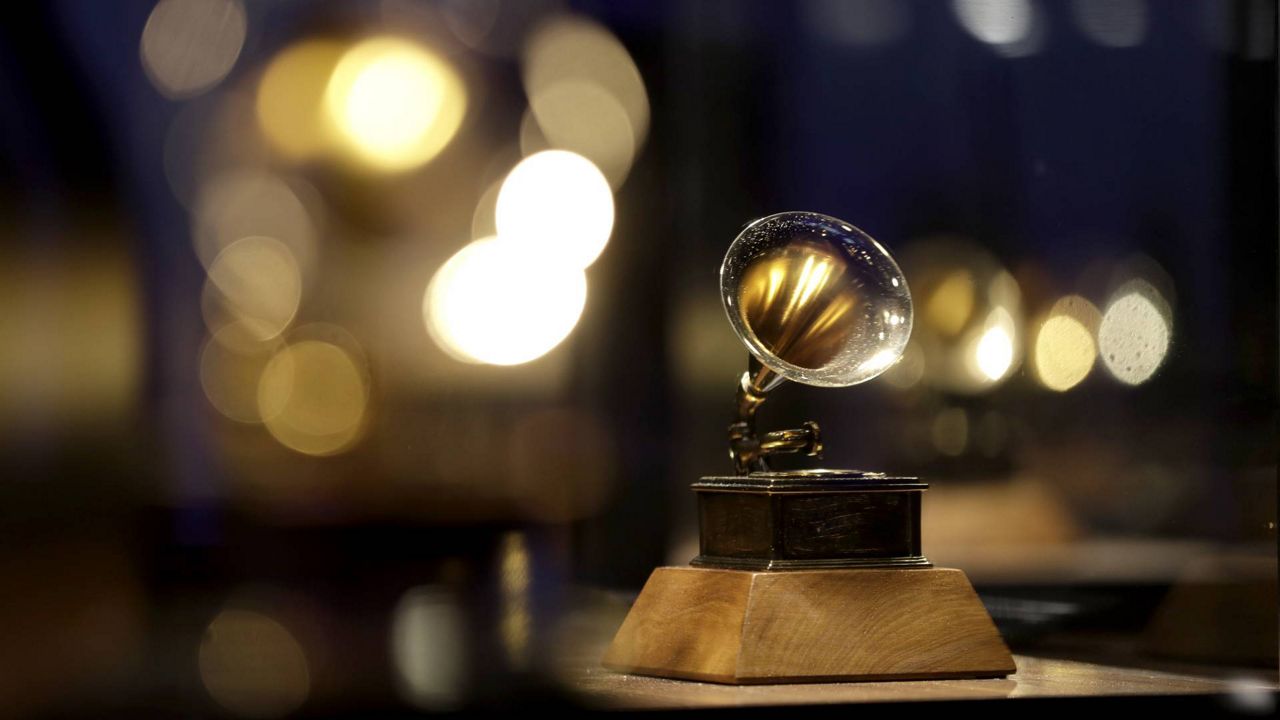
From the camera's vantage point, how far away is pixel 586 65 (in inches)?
104

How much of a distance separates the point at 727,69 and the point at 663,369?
466 mm

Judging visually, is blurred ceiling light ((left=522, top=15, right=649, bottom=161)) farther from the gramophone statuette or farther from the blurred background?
the gramophone statuette

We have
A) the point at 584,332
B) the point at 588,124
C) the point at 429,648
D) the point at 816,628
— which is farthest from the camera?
the point at 588,124

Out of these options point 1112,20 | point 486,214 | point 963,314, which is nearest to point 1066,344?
point 963,314

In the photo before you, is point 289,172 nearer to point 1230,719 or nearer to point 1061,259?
point 1061,259

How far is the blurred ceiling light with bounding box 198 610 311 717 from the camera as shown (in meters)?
1.78

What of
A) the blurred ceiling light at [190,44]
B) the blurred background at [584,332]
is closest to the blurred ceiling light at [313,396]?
the blurred background at [584,332]

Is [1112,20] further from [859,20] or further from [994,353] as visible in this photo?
[994,353]

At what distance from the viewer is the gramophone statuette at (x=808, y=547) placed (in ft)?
4.88

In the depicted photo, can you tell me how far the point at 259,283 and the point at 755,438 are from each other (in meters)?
1.31

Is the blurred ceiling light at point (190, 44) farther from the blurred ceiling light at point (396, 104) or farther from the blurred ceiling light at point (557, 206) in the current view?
the blurred ceiling light at point (557, 206)

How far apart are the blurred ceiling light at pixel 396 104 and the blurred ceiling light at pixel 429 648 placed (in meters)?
0.78

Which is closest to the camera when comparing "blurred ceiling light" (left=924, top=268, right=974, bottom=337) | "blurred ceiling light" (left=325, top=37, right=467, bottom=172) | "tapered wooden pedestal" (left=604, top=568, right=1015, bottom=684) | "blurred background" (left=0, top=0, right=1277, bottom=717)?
"tapered wooden pedestal" (left=604, top=568, right=1015, bottom=684)

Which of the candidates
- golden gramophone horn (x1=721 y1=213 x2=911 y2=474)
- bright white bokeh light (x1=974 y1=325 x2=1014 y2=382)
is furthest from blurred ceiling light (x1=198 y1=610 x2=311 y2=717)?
bright white bokeh light (x1=974 y1=325 x2=1014 y2=382)
